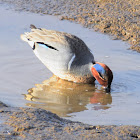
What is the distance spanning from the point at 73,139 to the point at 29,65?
3.29 meters

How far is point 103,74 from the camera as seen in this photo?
630 centimetres

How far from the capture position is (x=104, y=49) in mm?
7797

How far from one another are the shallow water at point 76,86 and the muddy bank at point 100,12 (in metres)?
0.32

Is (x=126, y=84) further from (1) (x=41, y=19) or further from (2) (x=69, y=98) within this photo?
(1) (x=41, y=19)

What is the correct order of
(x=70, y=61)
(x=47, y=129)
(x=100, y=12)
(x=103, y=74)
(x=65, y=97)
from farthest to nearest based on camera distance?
(x=100, y=12) < (x=70, y=61) < (x=103, y=74) < (x=65, y=97) < (x=47, y=129)

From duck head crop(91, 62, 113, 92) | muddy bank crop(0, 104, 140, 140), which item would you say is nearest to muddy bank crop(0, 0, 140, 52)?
duck head crop(91, 62, 113, 92)

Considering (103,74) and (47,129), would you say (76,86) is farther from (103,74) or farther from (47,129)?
(47,129)

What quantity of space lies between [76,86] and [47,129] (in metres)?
2.47

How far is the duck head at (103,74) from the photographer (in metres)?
6.25

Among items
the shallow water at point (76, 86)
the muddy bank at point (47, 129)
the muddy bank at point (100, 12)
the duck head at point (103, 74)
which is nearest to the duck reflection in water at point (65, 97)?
the shallow water at point (76, 86)

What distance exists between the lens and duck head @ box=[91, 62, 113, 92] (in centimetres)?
625

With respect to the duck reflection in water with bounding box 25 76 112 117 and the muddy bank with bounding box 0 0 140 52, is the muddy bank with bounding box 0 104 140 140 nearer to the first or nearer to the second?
the duck reflection in water with bounding box 25 76 112 117

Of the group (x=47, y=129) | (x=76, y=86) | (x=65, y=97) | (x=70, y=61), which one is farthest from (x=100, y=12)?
(x=47, y=129)

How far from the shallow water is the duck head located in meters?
0.12
